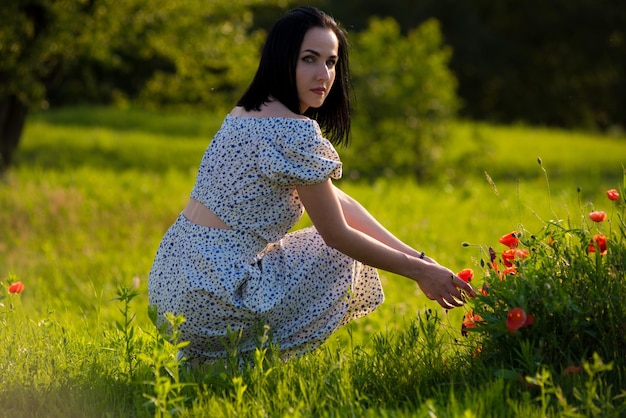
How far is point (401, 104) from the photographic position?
10688 millimetres

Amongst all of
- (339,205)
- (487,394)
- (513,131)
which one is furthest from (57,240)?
(513,131)

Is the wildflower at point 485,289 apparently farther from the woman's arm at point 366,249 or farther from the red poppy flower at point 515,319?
the red poppy flower at point 515,319

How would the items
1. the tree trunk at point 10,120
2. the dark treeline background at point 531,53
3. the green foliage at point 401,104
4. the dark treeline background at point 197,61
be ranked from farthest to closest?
the dark treeline background at point 531,53 → the green foliage at point 401,104 → the tree trunk at point 10,120 → the dark treeline background at point 197,61

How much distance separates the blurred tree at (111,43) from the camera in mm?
8570

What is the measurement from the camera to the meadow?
9.30 feet

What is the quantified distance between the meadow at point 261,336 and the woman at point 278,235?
14 cm

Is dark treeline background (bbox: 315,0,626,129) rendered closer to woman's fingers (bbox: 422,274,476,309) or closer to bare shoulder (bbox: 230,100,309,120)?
bare shoulder (bbox: 230,100,309,120)

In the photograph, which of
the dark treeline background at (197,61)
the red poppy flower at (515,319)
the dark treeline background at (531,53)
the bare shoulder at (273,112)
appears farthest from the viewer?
the dark treeline background at (531,53)

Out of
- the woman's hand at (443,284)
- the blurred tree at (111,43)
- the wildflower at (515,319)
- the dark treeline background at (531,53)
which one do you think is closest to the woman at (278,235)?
the woman's hand at (443,284)

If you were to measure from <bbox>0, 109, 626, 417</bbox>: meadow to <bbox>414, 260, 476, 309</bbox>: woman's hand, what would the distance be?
68mm

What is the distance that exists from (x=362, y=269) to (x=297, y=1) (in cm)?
2016

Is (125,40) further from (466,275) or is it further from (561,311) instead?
(561,311)

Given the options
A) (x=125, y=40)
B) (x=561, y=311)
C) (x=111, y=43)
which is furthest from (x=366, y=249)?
(x=125, y=40)

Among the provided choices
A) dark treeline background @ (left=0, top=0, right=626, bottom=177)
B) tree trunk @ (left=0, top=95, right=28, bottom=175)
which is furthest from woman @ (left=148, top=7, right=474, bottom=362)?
tree trunk @ (left=0, top=95, right=28, bottom=175)
